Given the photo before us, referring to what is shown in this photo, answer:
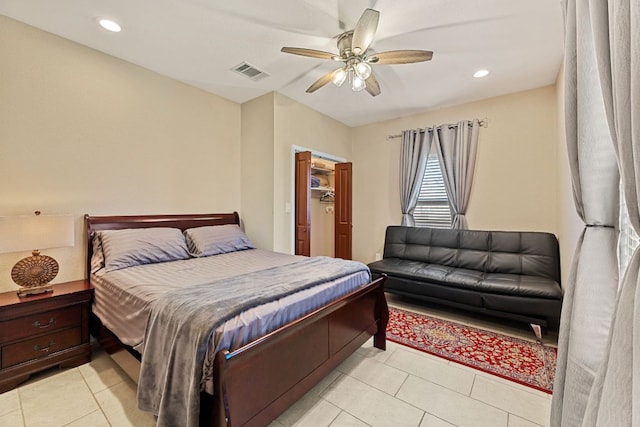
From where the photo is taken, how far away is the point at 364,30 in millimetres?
1889

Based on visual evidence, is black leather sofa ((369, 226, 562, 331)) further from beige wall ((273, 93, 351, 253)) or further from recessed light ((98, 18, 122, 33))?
recessed light ((98, 18, 122, 33))

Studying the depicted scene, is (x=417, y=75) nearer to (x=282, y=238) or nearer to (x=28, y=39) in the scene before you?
(x=282, y=238)

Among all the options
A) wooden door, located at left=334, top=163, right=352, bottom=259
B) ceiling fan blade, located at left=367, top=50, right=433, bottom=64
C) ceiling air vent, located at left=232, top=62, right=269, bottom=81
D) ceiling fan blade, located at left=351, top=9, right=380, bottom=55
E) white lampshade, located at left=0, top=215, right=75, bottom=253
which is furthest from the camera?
wooden door, located at left=334, top=163, right=352, bottom=259

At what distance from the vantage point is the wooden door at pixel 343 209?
15.3 ft

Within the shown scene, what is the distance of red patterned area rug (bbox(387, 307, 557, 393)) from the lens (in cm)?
205

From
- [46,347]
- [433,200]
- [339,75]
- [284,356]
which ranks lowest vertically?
[46,347]

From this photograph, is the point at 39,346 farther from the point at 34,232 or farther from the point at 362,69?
the point at 362,69

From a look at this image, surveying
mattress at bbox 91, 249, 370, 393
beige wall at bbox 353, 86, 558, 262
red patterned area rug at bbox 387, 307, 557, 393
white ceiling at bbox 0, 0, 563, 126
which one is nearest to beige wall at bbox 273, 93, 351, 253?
white ceiling at bbox 0, 0, 563, 126

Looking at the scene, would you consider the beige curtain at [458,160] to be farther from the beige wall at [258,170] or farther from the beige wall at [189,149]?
the beige wall at [258,170]

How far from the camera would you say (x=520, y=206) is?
138 inches

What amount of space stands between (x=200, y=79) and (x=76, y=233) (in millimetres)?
2091

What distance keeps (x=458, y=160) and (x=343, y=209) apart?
1952 millimetres

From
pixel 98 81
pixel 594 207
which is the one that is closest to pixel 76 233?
pixel 98 81


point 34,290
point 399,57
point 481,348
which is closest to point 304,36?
point 399,57
